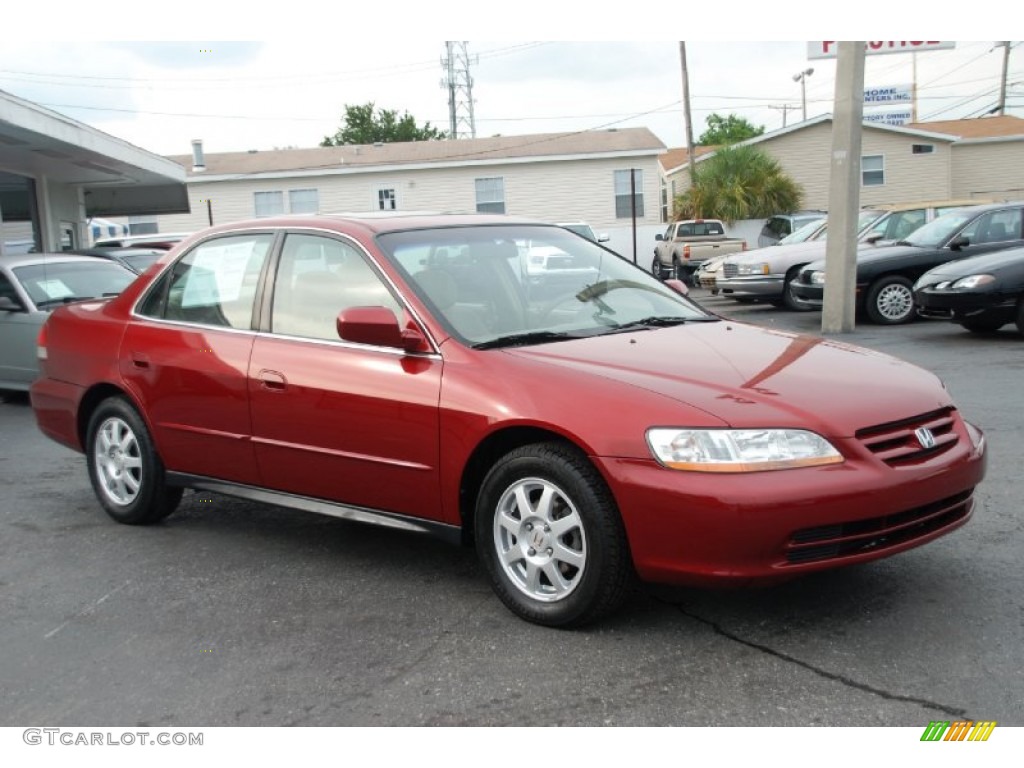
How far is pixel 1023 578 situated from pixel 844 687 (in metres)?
1.33

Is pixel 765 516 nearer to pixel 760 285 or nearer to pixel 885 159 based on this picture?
pixel 760 285

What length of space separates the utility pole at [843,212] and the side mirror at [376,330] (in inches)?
408

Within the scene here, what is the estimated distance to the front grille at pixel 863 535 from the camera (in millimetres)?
3564

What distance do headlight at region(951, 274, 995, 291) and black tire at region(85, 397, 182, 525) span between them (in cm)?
880

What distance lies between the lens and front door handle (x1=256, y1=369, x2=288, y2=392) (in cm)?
474

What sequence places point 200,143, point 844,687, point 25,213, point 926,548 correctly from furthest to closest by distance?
1. point 200,143
2. point 25,213
3. point 926,548
4. point 844,687

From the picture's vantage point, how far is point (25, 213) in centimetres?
2752

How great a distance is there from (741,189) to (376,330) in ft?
99.7

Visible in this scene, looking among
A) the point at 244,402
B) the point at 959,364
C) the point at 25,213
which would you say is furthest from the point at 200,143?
the point at 244,402

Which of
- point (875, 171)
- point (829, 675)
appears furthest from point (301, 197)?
point (829, 675)

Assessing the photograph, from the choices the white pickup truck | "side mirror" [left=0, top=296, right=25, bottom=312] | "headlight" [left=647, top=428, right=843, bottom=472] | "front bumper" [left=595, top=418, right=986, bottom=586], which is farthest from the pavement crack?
the white pickup truck

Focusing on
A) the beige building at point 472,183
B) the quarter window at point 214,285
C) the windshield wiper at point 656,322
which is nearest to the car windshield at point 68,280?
the quarter window at point 214,285

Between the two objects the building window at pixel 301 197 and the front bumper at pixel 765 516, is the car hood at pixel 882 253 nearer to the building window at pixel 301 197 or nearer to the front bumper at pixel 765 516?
the front bumper at pixel 765 516

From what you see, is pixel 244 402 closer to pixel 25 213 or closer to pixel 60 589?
pixel 60 589
